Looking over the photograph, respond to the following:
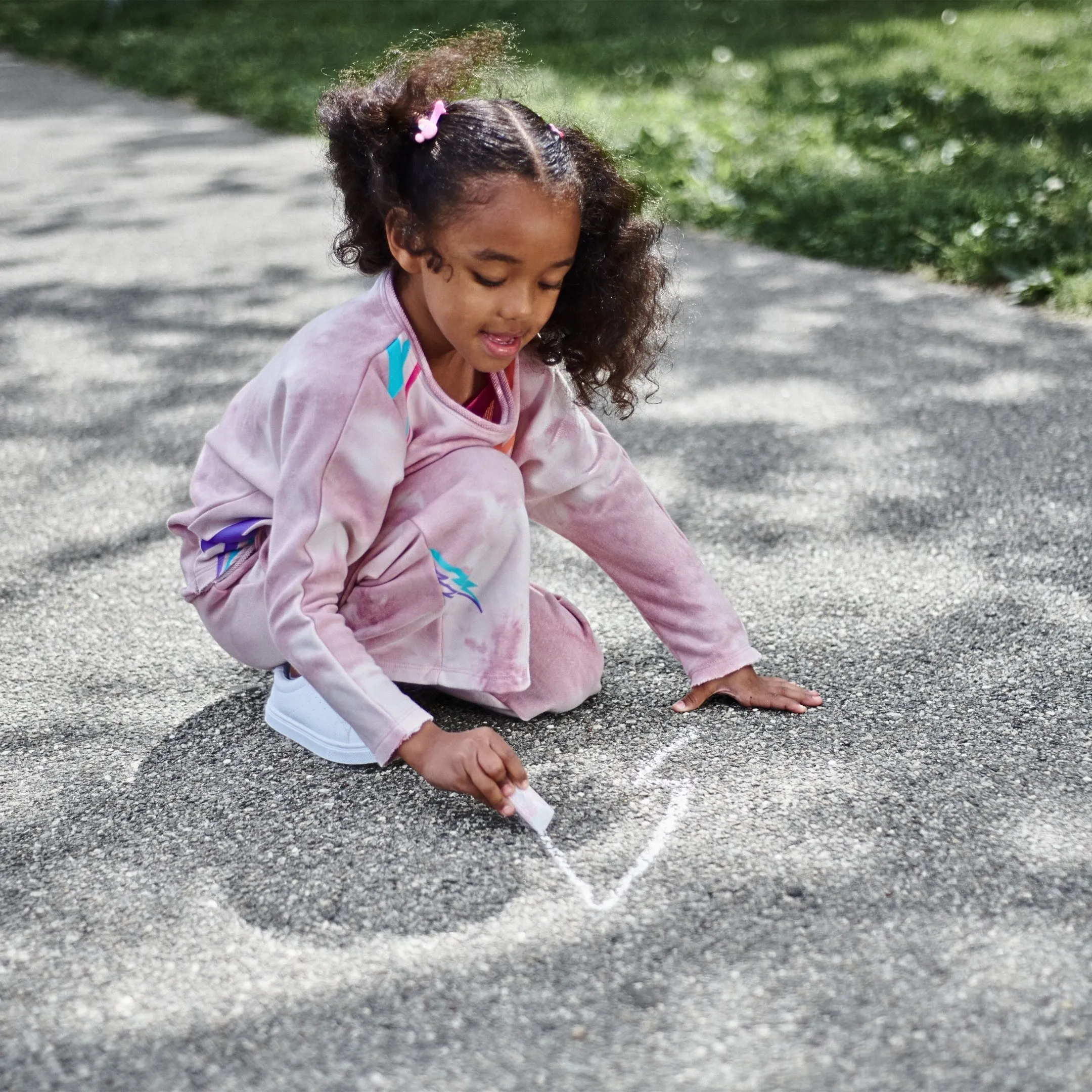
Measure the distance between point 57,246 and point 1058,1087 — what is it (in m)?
4.95

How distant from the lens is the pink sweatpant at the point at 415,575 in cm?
203

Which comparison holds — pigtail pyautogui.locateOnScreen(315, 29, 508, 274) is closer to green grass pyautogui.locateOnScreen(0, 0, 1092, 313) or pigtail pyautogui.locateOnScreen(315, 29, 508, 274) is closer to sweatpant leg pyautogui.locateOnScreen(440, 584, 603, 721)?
green grass pyautogui.locateOnScreen(0, 0, 1092, 313)

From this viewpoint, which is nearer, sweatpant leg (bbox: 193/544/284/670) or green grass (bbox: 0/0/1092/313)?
sweatpant leg (bbox: 193/544/284/670)

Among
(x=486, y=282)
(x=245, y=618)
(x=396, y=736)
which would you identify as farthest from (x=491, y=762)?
(x=486, y=282)

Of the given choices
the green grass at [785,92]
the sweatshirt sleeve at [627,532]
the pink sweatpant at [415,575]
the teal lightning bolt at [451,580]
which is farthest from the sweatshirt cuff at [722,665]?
the green grass at [785,92]

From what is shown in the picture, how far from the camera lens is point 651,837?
1902 mm

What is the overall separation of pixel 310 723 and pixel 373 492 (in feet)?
1.39

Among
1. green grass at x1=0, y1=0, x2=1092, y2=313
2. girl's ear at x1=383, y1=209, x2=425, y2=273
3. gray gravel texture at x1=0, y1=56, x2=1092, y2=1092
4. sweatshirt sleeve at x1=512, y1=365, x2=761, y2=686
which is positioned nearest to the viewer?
gray gravel texture at x1=0, y1=56, x2=1092, y2=1092

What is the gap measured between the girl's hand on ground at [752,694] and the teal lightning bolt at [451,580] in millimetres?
408

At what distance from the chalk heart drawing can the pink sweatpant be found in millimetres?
242

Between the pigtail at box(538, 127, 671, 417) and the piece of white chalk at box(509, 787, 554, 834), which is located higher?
the pigtail at box(538, 127, 671, 417)

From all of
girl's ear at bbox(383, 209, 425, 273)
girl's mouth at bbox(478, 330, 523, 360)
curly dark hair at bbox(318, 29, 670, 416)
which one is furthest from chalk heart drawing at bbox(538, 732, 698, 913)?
girl's ear at bbox(383, 209, 425, 273)

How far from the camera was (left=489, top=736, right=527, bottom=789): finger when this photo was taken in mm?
1827

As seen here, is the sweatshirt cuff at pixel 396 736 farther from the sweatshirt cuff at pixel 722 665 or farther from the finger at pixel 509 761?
the sweatshirt cuff at pixel 722 665
